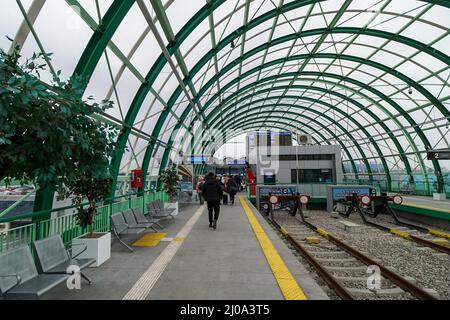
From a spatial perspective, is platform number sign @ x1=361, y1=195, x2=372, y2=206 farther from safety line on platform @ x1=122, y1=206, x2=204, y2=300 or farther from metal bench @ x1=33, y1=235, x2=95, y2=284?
metal bench @ x1=33, y1=235, x2=95, y2=284

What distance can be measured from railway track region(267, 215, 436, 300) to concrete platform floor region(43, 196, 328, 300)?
0.78 m

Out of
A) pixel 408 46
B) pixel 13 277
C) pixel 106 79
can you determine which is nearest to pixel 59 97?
pixel 13 277

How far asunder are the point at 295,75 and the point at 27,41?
22.5 metres

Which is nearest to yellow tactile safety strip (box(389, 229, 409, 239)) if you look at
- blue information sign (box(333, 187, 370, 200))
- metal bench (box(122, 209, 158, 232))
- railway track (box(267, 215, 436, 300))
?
railway track (box(267, 215, 436, 300))

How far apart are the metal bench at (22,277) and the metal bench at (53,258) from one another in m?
0.10

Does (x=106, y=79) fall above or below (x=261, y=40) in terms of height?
→ below

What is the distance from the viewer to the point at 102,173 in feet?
11.5

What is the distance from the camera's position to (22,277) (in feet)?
10.3

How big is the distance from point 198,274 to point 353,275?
12.5ft

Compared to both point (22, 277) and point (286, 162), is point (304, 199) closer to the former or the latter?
point (22, 277)

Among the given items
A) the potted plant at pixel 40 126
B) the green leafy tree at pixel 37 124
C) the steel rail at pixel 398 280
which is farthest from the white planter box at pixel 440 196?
the green leafy tree at pixel 37 124

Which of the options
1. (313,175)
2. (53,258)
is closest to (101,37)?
(53,258)

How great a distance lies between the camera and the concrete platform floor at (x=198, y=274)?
11.5 ft

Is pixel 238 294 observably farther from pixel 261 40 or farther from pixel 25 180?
pixel 261 40
